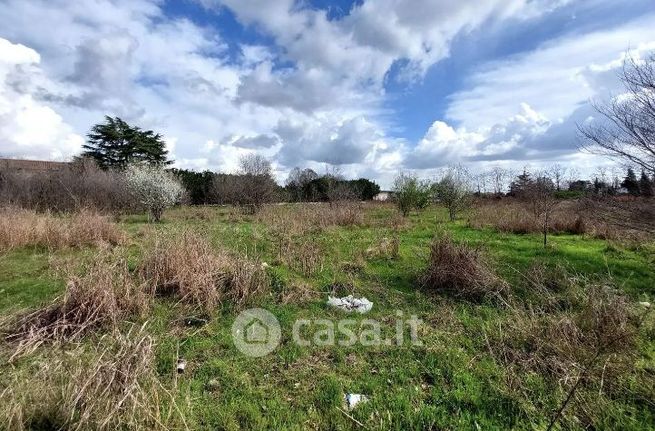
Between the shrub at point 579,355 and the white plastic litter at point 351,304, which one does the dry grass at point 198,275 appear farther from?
the shrub at point 579,355

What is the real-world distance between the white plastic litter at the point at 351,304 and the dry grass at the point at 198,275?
1067 millimetres

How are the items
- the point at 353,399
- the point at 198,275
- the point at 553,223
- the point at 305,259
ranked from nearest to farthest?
1. the point at 353,399
2. the point at 198,275
3. the point at 305,259
4. the point at 553,223

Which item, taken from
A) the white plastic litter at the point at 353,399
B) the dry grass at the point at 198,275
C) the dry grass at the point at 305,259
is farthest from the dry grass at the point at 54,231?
the white plastic litter at the point at 353,399

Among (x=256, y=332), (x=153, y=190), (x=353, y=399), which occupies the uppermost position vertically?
(x=153, y=190)

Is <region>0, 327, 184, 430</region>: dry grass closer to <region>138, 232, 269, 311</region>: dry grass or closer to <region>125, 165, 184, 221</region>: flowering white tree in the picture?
<region>138, 232, 269, 311</region>: dry grass

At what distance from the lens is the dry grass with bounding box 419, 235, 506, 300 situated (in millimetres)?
5775

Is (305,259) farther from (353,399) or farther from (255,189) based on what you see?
(255,189)

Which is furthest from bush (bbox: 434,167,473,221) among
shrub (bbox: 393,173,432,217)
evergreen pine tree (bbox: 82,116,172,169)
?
evergreen pine tree (bbox: 82,116,172,169)

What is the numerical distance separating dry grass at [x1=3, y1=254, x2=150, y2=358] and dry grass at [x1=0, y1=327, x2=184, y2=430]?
137cm

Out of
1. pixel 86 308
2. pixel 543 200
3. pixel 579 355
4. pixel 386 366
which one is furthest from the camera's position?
pixel 543 200

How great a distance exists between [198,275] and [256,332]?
1.36m

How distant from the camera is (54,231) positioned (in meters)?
8.49

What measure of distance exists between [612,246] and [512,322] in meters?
7.37

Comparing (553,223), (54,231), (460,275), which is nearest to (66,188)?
(54,231)
